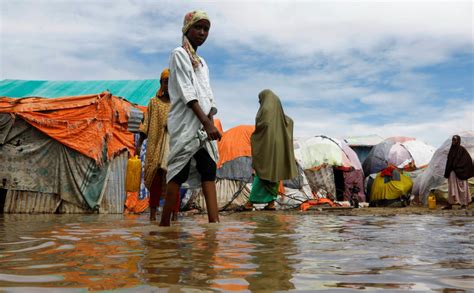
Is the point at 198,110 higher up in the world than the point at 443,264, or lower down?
higher up

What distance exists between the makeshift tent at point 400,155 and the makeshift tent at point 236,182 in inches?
281

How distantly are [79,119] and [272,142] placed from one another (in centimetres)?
379

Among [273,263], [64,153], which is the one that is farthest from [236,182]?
[273,263]

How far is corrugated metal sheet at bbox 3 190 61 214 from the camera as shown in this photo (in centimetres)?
966

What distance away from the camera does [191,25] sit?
4086mm

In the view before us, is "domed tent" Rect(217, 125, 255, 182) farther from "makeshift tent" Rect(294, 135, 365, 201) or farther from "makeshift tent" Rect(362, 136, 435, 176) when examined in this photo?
"makeshift tent" Rect(362, 136, 435, 176)

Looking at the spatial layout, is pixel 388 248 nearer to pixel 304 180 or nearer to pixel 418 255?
pixel 418 255

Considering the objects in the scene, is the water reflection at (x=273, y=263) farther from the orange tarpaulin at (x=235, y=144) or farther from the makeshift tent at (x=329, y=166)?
the makeshift tent at (x=329, y=166)

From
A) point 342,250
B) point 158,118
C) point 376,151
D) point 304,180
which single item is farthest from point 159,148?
point 376,151

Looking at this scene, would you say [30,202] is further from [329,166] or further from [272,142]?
[329,166]

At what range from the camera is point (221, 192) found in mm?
11984

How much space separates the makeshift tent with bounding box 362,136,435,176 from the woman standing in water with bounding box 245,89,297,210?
9.50 metres

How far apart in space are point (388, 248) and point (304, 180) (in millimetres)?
10616

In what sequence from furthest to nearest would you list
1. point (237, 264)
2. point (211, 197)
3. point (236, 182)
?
point (236, 182) < point (211, 197) < point (237, 264)
